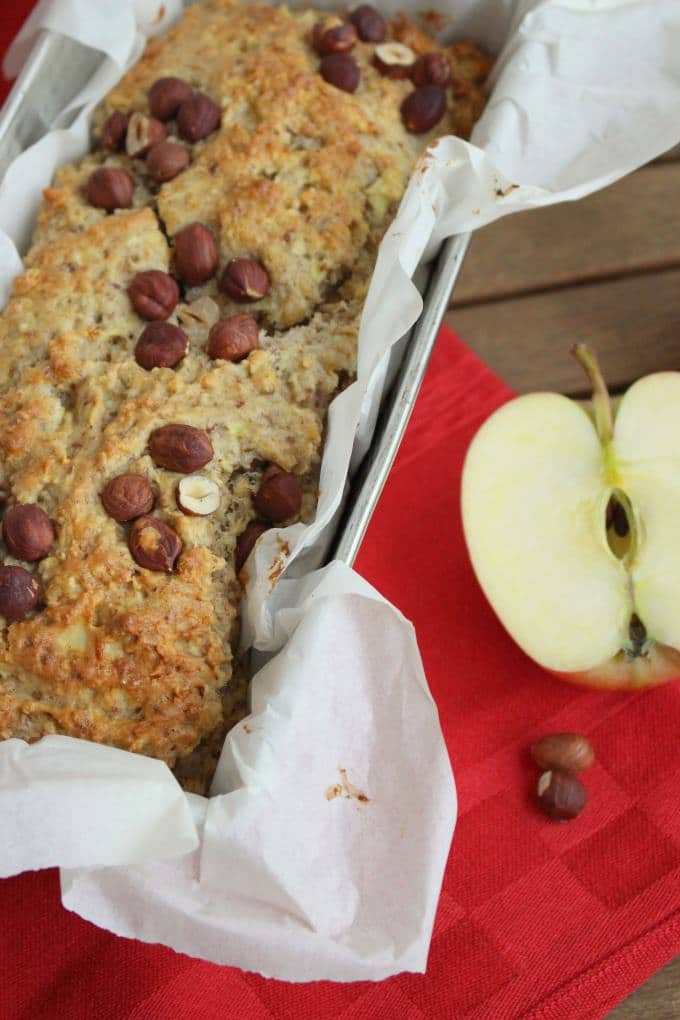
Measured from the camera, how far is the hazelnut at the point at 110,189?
1.72 meters

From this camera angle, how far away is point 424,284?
1781 millimetres

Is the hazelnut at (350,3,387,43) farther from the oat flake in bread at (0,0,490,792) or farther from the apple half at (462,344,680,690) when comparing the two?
the apple half at (462,344,680,690)

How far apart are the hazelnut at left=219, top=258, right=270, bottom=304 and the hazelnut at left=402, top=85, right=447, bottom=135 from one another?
423mm

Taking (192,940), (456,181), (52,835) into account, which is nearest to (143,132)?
(456,181)

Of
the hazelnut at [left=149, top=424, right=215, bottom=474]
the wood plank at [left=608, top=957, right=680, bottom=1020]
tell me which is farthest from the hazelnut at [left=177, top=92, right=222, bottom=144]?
the wood plank at [left=608, top=957, right=680, bottom=1020]

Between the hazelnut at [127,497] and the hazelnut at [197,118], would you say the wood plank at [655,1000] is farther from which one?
the hazelnut at [197,118]

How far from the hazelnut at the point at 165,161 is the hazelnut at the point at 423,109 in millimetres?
386

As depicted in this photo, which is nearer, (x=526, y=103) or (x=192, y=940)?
(x=192, y=940)

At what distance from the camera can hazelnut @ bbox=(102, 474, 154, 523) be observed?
56.1 inches

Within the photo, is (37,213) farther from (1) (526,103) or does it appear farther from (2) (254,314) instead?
(1) (526,103)

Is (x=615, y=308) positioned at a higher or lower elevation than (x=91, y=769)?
lower

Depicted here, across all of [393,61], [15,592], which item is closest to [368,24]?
[393,61]

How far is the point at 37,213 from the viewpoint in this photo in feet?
5.90

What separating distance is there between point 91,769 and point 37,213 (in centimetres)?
98
